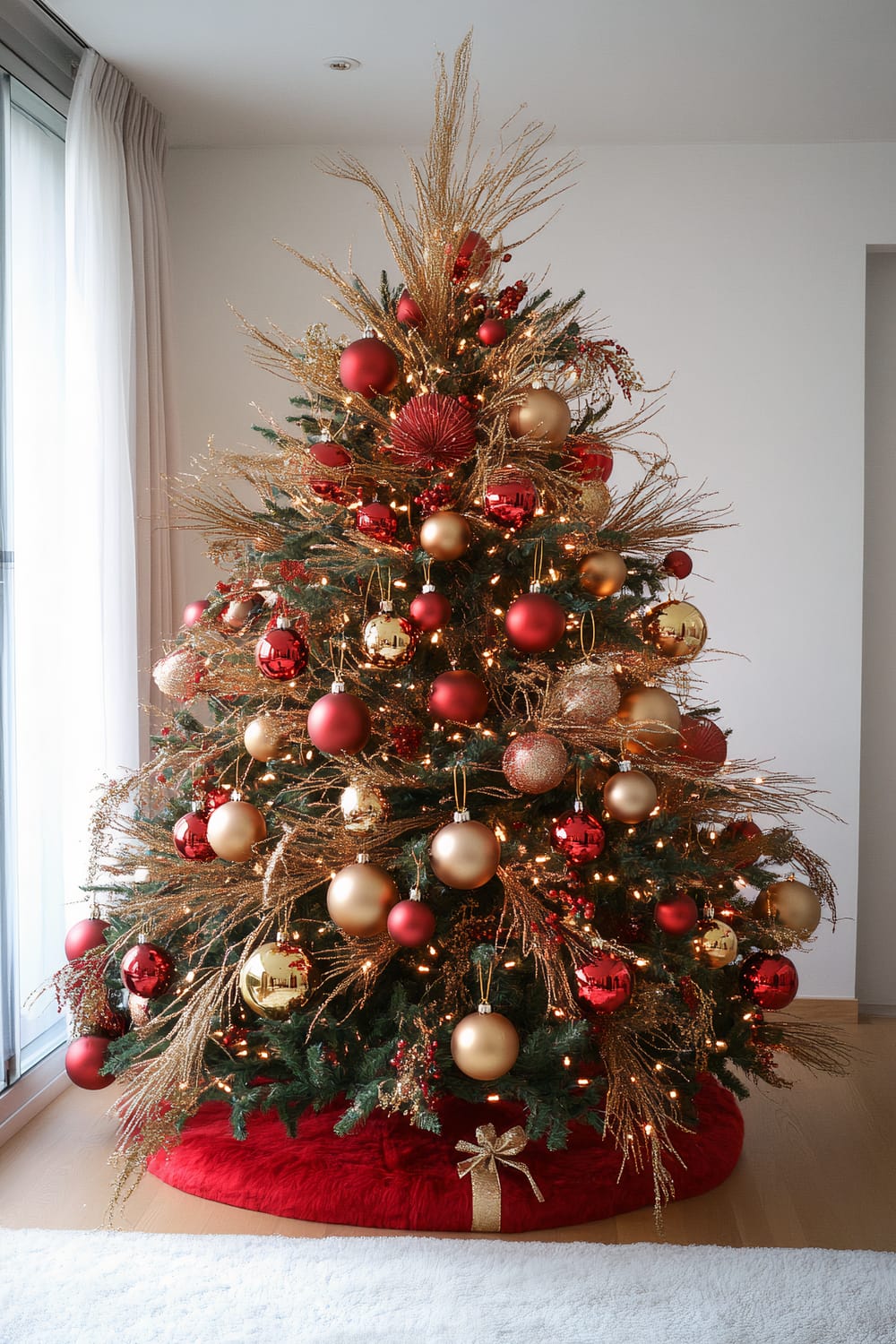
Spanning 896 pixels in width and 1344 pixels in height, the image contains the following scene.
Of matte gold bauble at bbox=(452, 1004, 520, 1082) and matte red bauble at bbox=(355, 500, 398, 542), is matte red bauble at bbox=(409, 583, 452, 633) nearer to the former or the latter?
matte red bauble at bbox=(355, 500, 398, 542)

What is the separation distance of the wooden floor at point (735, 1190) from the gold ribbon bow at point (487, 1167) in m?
0.05

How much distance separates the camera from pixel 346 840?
1762 mm

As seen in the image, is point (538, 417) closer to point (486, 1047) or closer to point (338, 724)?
point (338, 724)

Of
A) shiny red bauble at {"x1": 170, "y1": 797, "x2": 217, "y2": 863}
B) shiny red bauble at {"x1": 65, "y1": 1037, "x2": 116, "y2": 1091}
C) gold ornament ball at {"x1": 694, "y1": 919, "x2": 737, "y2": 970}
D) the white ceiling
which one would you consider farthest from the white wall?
shiny red bauble at {"x1": 65, "y1": 1037, "x2": 116, "y2": 1091}

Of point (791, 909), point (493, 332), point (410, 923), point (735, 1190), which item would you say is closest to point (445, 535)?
point (493, 332)

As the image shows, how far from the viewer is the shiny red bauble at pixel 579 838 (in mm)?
1708

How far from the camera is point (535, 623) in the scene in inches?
67.3

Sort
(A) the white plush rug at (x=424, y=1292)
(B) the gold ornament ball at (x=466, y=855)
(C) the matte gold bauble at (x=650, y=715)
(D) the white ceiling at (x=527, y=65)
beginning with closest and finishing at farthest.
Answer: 1. (A) the white plush rug at (x=424, y=1292)
2. (B) the gold ornament ball at (x=466, y=855)
3. (C) the matte gold bauble at (x=650, y=715)
4. (D) the white ceiling at (x=527, y=65)

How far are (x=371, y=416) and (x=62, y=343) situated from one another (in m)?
1.05

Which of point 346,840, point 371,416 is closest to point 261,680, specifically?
point 346,840

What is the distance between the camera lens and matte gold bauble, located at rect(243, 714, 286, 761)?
181 centimetres

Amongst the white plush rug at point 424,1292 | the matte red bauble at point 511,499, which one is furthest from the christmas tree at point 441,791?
the white plush rug at point 424,1292

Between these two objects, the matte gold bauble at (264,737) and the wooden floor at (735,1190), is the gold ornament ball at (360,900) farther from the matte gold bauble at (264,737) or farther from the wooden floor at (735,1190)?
the wooden floor at (735,1190)

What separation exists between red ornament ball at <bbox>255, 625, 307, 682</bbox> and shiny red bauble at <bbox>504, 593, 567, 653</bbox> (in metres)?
0.34
